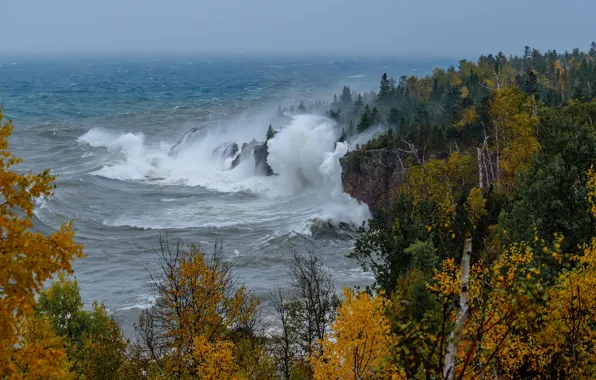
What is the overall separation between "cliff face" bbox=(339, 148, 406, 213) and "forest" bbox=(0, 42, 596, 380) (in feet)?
27.9

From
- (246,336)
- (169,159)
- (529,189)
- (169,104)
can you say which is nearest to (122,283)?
(246,336)

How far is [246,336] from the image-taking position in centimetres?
2305

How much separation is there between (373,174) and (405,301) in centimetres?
4529

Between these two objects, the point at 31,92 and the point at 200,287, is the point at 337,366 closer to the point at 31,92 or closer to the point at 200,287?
the point at 200,287

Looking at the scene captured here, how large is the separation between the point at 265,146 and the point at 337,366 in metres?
56.9

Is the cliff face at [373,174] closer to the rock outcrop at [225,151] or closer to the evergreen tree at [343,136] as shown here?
the evergreen tree at [343,136]

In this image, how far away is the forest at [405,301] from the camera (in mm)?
6098

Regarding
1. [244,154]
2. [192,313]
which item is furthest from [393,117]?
[192,313]

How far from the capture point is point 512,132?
37156 millimetres

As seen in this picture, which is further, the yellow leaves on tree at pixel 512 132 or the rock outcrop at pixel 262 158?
the rock outcrop at pixel 262 158

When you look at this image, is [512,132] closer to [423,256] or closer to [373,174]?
[373,174]

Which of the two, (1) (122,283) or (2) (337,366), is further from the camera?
(1) (122,283)

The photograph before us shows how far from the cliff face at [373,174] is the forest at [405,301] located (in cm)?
850

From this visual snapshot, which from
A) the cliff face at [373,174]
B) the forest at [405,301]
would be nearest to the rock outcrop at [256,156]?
the cliff face at [373,174]
